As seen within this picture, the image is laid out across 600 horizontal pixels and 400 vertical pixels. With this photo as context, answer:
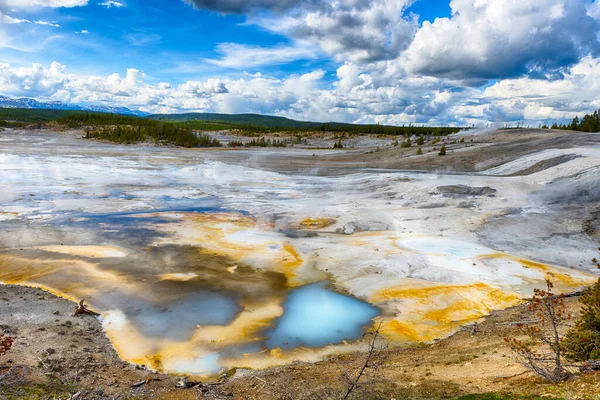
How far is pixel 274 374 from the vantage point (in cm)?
733

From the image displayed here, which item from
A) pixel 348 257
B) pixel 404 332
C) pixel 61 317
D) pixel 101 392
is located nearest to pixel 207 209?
pixel 348 257

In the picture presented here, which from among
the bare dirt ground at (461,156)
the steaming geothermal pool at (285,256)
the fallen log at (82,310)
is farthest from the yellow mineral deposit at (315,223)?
the bare dirt ground at (461,156)

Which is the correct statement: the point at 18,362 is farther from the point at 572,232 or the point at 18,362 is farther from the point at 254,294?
the point at 572,232

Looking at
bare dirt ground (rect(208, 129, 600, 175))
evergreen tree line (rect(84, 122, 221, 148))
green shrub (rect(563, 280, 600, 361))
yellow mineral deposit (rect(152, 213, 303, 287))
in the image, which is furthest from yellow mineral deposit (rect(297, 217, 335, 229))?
evergreen tree line (rect(84, 122, 221, 148))

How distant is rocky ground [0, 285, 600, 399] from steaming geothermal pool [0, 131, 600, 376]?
60 centimetres

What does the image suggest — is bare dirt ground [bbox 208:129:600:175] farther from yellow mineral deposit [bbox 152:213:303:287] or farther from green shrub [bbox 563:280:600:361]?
green shrub [bbox 563:280:600:361]

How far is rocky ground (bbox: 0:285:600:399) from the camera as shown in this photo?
5.75 m

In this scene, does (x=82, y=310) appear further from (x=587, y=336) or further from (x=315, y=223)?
(x=315, y=223)

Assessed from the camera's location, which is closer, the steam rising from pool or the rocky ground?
the rocky ground

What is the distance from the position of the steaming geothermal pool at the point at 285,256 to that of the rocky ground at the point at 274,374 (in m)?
0.60

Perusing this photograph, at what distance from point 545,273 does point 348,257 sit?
6.18 meters

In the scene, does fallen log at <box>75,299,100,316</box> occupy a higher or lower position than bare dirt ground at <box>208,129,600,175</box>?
lower

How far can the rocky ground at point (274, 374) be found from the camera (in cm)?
575

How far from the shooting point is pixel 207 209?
69.5 ft
